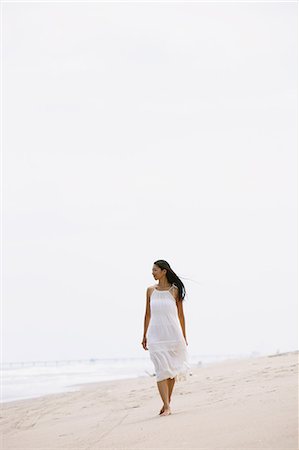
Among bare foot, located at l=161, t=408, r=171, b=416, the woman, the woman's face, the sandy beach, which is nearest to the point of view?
the sandy beach

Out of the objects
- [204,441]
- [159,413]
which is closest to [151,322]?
[159,413]

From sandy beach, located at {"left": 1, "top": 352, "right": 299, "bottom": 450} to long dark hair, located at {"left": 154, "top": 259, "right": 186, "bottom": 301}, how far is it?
123cm

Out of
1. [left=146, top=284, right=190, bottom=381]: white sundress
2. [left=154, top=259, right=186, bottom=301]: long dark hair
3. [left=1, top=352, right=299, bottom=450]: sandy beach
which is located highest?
[left=154, top=259, right=186, bottom=301]: long dark hair

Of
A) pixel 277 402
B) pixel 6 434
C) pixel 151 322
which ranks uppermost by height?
pixel 151 322

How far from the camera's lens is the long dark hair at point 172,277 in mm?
8211

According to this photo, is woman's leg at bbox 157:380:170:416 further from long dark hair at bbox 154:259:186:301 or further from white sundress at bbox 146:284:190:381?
long dark hair at bbox 154:259:186:301

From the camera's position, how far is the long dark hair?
8211 mm

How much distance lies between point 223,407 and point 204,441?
171 cm

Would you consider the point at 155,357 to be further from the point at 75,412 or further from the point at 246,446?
the point at 246,446

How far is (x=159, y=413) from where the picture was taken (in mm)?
7969

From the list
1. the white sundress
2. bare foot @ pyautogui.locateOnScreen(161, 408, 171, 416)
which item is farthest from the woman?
bare foot @ pyautogui.locateOnScreen(161, 408, 171, 416)

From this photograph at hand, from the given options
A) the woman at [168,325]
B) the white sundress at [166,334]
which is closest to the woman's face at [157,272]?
the woman at [168,325]

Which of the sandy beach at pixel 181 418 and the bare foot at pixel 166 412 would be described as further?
the bare foot at pixel 166 412

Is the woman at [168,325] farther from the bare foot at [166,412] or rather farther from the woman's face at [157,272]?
the bare foot at [166,412]
